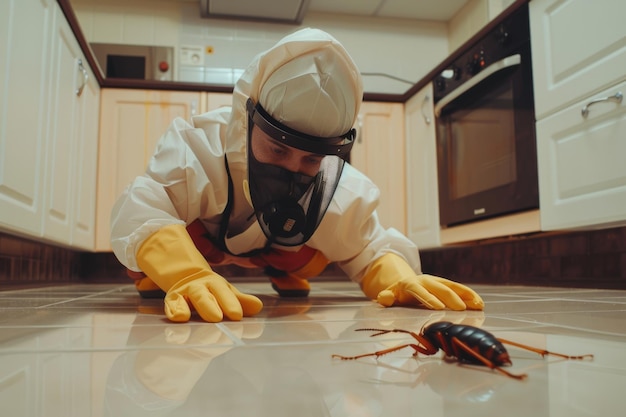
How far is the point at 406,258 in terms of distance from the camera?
133 centimetres

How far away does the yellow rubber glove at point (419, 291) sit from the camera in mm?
981

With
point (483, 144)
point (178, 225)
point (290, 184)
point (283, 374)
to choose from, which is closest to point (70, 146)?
point (178, 225)

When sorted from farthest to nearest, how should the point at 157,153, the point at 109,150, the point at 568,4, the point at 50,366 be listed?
1. the point at 109,150
2. the point at 568,4
3. the point at 157,153
4. the point at 50,366

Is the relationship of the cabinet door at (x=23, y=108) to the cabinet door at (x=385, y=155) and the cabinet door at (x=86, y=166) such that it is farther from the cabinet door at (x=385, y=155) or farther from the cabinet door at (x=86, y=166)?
the cabinet door at (x=385, y=155)

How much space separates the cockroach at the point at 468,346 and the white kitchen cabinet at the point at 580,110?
130 cm

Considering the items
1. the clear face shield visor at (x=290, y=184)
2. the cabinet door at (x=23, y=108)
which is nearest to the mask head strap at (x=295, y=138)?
the clear face shield visor at (x=290, y=184)

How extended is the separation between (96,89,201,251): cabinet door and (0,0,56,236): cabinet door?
0.84 metres

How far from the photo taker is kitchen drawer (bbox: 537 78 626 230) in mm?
1562

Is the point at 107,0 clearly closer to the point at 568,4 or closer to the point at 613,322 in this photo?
the point at 568,4

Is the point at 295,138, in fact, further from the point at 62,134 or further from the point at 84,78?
the point at 84,78

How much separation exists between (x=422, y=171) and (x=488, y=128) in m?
0.68

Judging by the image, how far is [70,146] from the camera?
2.25 metres

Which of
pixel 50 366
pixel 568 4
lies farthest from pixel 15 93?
pixel 568 4

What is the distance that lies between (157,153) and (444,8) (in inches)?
116
